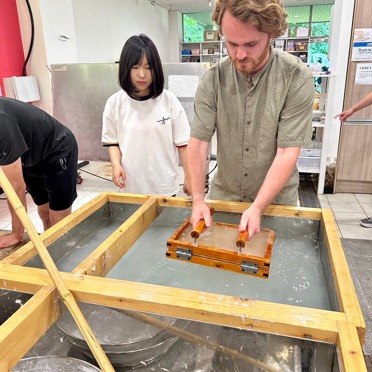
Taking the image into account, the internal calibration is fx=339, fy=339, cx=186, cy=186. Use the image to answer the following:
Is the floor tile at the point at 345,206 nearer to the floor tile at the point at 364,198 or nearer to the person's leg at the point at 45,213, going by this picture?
the floor tile at the point at 364,198

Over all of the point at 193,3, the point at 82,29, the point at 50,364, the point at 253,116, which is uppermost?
the point at 193,3

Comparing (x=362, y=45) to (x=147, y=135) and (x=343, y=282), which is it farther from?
(x=343, y=282)

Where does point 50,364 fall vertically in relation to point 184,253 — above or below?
below

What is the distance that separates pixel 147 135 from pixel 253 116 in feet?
2.18

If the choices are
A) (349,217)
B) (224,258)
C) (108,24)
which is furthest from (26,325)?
(108,24)

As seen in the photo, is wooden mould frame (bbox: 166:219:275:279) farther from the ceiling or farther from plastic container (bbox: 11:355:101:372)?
the ceiling

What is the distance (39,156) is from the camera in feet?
5.72

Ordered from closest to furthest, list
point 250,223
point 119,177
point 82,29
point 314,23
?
point 250,223, point 119,177, point 82,29, point 314,23

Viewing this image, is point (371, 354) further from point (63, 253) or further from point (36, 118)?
point (36, 118)

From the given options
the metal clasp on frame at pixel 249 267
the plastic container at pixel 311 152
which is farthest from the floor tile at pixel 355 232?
the metal clasp on frame at pixel 249 267

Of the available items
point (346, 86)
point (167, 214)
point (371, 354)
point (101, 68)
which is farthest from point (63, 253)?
point (346, 86)

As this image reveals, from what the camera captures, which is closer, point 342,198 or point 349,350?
point 349,350

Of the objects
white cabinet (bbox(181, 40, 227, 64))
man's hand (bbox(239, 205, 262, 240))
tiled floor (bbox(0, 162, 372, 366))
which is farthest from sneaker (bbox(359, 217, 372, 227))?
white cabinet (bbox(181, 40, 227, 64))

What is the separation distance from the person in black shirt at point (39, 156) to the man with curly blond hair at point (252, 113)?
0.81 metres
